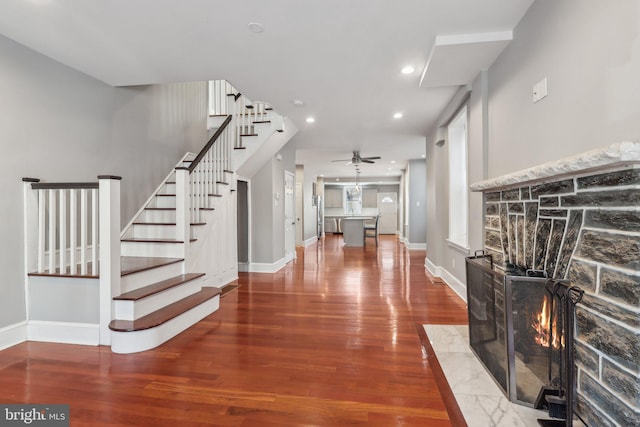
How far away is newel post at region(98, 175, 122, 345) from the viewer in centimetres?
244

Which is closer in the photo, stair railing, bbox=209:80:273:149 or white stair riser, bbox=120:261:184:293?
white stair riser, bbox=120:261:184:293

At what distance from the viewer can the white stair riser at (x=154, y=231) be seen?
3686 millimetres

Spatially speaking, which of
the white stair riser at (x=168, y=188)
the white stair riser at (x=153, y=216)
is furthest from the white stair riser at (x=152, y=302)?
the white stair riser at (x=168, y=188)

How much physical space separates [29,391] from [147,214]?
2.44 m

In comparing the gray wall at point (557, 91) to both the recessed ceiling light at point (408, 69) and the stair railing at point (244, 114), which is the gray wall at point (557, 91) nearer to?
the recessed ceiling light at point (408, 69)

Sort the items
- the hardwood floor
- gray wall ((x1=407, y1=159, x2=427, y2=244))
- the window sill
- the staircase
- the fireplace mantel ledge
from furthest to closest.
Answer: gray wall ((x1=407, y1=159, x2=427, y2=244)) → the window sill → the staircase → the hardwood floor → the fireplace mantel ledge

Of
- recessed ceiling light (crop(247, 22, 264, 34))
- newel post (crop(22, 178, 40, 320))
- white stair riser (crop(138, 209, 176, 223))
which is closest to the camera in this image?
recessed ceiling light (crop(247, 22, 264, 34))

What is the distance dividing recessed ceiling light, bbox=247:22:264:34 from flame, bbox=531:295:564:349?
8.43ft

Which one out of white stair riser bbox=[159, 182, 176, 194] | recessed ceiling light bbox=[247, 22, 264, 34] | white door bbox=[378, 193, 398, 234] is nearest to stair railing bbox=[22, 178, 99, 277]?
white stair riser bbox=[159, 182, 176, 194]

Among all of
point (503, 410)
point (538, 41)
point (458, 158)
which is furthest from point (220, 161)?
point (503, 410)

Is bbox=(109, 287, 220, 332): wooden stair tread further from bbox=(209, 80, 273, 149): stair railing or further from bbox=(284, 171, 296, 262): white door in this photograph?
bbox=(284, 171, 296, 262): white door

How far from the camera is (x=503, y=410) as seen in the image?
167 cm

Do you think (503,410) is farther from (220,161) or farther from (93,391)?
(220,161)

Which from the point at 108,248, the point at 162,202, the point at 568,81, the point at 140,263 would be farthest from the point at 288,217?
the point at 568,81
